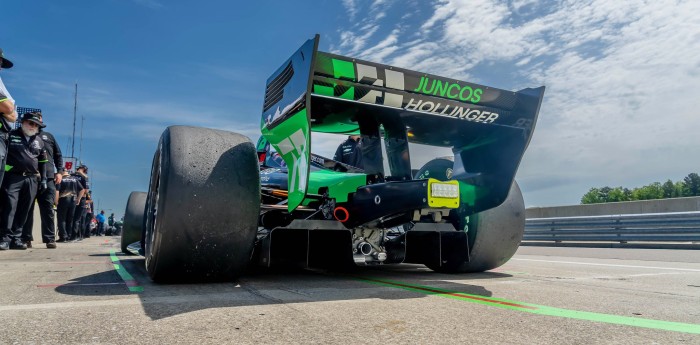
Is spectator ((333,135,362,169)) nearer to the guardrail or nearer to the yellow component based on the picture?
the yellow component

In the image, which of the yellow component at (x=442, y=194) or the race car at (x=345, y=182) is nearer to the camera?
the race car at (x=345, y=182)

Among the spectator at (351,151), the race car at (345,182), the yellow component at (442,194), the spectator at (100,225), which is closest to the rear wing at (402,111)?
the race car at (345,182)

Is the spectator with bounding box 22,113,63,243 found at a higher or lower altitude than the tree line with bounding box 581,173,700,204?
lower

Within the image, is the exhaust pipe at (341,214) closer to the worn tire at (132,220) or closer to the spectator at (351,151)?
A: the spectator at (351,151)

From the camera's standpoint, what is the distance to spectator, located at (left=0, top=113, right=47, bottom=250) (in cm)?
702

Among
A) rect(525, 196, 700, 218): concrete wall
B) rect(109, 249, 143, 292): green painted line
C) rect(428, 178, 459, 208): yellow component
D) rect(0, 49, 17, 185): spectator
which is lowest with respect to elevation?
rect(109, 249, 143, 292): green painted line

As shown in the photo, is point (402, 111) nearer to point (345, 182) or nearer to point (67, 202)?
point (345, 182)

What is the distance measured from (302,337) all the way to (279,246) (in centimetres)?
208

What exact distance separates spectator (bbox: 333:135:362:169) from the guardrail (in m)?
7.50

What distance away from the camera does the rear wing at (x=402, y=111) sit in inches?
124

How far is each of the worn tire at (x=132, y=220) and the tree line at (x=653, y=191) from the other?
299ft

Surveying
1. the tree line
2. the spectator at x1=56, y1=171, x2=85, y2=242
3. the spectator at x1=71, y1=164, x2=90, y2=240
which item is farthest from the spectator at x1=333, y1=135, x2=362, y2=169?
the tree line

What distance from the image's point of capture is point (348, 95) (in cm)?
330

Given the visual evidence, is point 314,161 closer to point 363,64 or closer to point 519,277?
point 363,64
